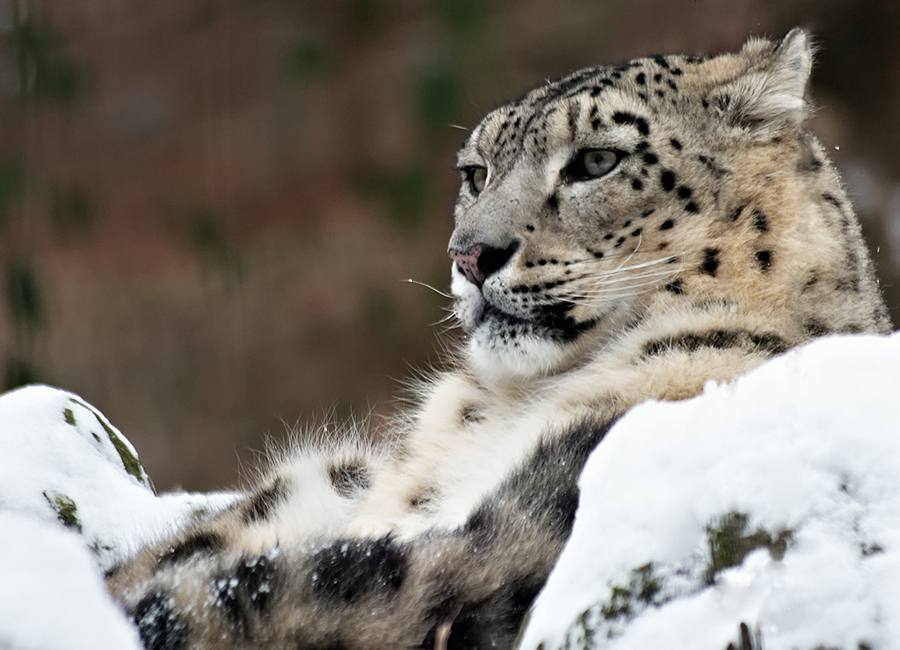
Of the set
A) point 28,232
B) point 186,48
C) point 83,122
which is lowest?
point 28,232

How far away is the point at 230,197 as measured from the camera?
7.29 meters

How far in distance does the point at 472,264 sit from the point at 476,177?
523mm

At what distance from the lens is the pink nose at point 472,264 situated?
1.95m

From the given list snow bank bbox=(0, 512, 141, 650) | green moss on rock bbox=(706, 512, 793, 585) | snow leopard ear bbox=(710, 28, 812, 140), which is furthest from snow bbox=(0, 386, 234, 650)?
snow leopard ear bbox=(710, 28, 812, 140)

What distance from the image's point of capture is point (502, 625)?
44.5 inches

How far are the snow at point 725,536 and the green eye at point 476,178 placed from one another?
4.23 ft

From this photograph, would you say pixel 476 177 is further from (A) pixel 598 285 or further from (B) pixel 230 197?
(B) pixel 230 197

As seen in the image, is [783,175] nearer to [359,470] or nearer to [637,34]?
[359,470]

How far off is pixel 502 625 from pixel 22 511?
38.9 inches

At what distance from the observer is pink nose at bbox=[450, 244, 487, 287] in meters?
1.95

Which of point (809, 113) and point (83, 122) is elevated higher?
point (809, 113)

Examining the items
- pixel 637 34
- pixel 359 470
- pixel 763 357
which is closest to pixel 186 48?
pixel 637 34

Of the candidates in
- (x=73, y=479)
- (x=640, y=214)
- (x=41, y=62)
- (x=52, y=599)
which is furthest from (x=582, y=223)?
(x=41, y=62)

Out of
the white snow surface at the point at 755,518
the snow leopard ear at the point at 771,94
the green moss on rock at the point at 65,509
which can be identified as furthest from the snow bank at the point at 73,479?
the snow leopard ear at the point at 771,94
